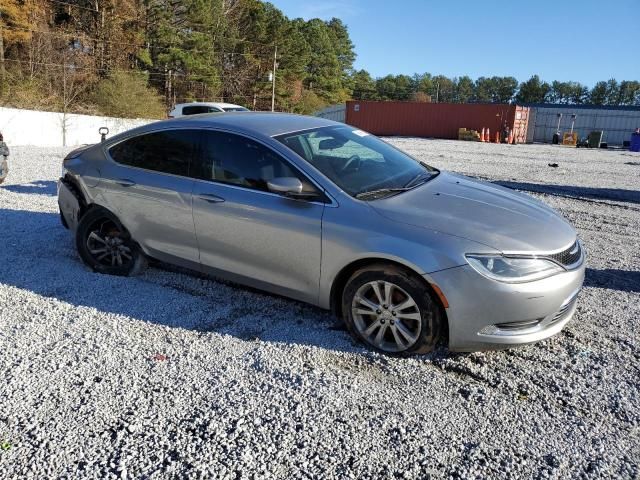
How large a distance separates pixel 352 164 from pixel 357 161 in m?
0.10

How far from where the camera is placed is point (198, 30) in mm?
46656

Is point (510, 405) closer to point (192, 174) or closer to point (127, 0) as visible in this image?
point (192, 174)

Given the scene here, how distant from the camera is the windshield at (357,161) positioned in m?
3.88

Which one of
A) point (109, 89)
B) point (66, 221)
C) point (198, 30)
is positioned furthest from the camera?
point (198, 30)

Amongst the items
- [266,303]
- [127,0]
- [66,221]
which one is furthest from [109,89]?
[266,303]

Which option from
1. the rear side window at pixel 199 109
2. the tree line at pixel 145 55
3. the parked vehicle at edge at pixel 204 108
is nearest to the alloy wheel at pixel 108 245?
the parked vehicle at edge at pixel 204 108

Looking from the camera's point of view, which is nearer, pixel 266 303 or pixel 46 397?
pixel 46 397

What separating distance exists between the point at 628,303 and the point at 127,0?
146 feet

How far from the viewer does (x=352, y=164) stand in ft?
13.6

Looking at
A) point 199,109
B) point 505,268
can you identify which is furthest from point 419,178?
point 199,109

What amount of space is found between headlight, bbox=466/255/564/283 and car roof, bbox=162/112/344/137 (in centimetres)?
189

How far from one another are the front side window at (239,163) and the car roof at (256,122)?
4.0 inches

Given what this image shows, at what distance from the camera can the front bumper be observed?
317 centimetres

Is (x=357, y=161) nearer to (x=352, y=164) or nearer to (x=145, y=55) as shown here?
(x=352, y=164)
